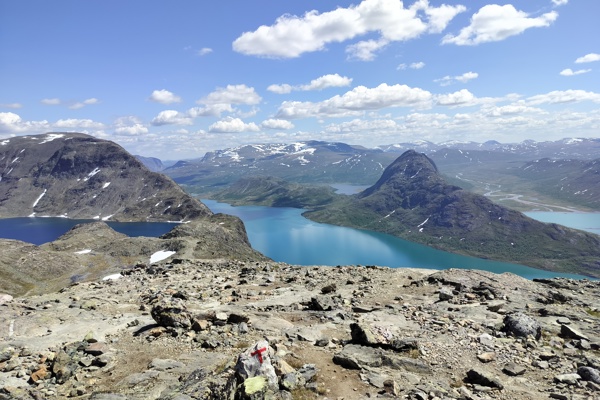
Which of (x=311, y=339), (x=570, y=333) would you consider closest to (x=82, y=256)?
(x=311, y=339)

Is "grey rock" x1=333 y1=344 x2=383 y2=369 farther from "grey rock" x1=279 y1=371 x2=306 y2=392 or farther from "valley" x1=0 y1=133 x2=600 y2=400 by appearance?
"grey rock" x1=279 y1=371 x2=306 y2=392

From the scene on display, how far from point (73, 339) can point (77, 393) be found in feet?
28.3

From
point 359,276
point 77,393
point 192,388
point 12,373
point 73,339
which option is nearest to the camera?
point 192,388

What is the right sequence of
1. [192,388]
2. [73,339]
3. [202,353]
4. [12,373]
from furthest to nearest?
[73,339] < [202,353] < [12,373] < [192,388]

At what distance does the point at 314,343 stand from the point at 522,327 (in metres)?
14.5

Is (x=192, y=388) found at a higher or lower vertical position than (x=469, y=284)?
higher

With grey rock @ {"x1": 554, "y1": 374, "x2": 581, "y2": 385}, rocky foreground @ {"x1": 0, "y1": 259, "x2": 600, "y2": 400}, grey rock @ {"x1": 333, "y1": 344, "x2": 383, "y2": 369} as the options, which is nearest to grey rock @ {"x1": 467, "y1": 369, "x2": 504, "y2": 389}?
rocky foreground @ {"x1": 0, "y1": 259, "x2": 600, "y2": 400}

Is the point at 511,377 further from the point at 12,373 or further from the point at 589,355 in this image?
the point at 12,373

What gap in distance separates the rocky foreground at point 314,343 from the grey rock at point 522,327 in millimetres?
81

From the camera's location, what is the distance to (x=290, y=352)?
19422mm

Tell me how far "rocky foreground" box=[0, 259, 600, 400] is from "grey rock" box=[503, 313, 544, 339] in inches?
3.2

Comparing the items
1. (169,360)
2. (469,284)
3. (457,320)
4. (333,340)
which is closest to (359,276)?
(469,284)

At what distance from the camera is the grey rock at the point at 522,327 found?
76.1 feet

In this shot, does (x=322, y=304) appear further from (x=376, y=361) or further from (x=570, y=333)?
(x=570, y=333)
